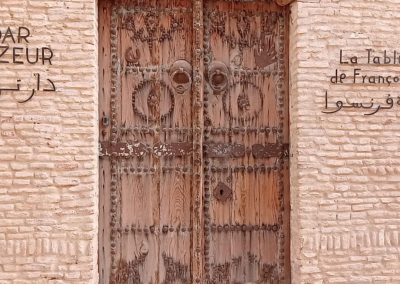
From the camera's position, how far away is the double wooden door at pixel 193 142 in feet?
13.5

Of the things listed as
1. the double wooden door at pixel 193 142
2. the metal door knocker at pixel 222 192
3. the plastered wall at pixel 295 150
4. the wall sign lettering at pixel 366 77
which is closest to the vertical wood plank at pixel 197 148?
the double wooden door at pixel 193 142

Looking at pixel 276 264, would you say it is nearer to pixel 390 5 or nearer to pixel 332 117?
pixel 332 117

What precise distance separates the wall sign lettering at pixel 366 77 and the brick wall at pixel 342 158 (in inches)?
0.7

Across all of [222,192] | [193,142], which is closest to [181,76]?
[193,142]

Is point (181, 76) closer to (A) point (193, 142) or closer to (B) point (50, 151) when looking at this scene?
(A) point (193, 142)

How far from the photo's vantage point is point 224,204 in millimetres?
4223

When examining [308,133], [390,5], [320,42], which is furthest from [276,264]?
[390,5]

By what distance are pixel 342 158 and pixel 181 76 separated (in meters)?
1.39

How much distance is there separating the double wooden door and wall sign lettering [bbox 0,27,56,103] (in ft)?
1.58

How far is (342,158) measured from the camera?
402cm

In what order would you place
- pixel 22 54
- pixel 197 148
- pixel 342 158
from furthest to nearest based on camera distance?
pixel 197 148
pixel 342 158
pixel 22 54

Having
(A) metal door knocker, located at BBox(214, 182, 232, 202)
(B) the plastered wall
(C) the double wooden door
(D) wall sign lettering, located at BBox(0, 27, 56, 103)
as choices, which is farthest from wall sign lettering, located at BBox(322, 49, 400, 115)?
(D) wall sign lettering, located at BBox(0, 27, 56, 103)

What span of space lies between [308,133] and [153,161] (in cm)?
121

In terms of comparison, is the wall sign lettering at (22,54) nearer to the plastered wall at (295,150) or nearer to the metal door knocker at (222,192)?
the plastered wall at (295,150)
